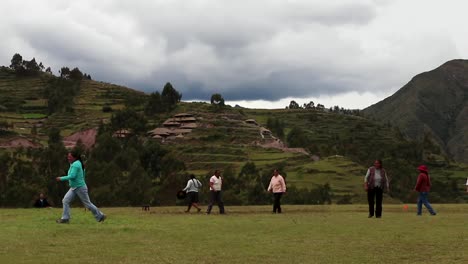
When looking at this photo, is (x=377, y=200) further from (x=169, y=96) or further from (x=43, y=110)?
(x=43, y=110)

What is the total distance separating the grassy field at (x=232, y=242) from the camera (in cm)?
1155

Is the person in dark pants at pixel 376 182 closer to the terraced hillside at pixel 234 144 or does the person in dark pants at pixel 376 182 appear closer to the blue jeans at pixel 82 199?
the blue jeans at pixel 82 199

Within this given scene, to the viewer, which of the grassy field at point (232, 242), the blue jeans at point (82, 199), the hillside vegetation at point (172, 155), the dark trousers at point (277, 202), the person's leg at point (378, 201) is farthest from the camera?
the hillside vegetation at point (172, 155)

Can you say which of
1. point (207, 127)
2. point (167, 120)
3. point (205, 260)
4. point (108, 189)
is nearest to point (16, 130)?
point (167, 120)

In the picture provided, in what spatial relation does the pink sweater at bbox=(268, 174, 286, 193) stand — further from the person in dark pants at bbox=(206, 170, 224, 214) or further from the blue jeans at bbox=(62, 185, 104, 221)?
the blue jeans at bbox=(62, 185, 104, 221)

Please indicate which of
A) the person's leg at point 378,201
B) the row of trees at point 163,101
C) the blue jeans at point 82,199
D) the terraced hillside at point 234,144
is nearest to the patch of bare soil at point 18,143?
the terraced hillside at point 234,144

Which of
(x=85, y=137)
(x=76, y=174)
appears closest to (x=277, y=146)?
(x=85, y=137)

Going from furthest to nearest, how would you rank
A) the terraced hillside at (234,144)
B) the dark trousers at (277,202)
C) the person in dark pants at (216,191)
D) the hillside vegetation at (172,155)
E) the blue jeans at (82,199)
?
the terraced hillside at (234,144)
the hillside vegetation at (172,155)
the dark trousers at (277,202)
the person in dark pants at (216,191)
the blue jeans at (82,199)

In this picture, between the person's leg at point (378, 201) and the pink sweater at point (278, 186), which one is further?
the pink sweater at point (278, 186)

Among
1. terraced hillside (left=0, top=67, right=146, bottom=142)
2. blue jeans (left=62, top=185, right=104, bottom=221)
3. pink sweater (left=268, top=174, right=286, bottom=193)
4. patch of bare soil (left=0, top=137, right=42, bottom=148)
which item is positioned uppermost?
terraced hillside (left=0, top=67, right=146, bottom=142)

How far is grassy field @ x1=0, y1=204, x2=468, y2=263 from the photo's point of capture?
11.6 meters

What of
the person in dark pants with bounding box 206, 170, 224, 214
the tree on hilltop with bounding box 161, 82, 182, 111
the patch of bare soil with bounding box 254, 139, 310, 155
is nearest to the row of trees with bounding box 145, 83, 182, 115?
the tree on hilltop with bounding box 161, 82, 182, 111

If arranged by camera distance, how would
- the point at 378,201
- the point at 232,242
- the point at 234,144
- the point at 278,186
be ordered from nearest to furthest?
the point at 232,242 → the point at 378,201 → the point at 278,186 → the point at 234,144

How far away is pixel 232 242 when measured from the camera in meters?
14.3
